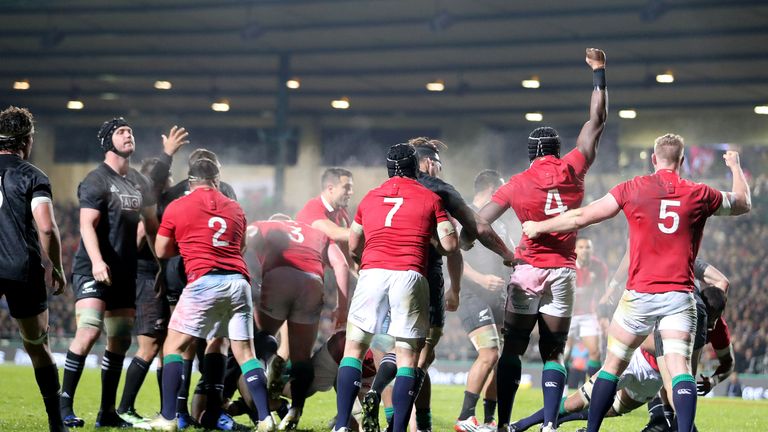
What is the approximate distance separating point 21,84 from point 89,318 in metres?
22.1

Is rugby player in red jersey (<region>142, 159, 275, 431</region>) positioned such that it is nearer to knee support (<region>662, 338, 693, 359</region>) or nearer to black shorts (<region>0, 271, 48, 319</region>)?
black shorts (<region>0, 271, 48, 319</region>)

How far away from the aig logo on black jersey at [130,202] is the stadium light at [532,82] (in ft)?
58.4

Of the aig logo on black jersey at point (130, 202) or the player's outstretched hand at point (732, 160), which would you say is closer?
the player's outstretched hand at point (732, 160)

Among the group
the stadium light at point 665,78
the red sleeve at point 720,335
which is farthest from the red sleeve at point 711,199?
the stadium light at point 665,78

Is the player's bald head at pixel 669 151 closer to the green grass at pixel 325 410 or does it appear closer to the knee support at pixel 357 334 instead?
the knee support at pixel 357 334

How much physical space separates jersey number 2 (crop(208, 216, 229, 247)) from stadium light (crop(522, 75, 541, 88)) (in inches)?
724

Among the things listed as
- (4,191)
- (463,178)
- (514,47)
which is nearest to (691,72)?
(514,47)

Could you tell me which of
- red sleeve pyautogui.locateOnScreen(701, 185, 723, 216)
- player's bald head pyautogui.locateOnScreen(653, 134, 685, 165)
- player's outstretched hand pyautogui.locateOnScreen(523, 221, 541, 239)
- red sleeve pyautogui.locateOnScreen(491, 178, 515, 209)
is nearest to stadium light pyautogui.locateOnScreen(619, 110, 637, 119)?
red sleeve pyautogui.locateOnScreen(491, 178, 515, 209)

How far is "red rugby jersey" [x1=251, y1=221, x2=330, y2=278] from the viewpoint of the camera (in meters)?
8.32

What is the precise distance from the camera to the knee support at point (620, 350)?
6301mm

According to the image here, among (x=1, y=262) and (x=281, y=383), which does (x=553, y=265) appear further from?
(x=1, y=262)

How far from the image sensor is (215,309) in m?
7.03

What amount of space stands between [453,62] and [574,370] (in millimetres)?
9993

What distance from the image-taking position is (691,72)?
75.3ft
